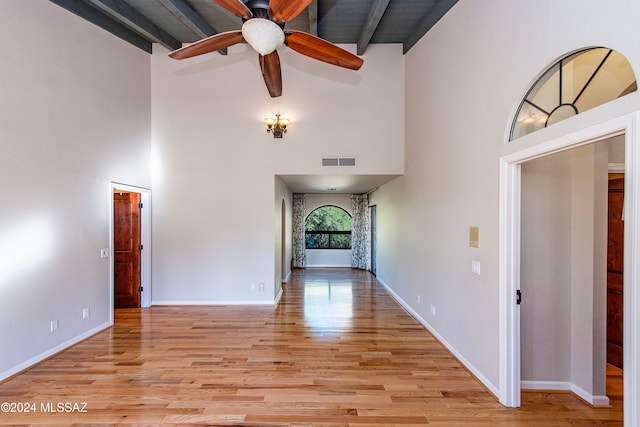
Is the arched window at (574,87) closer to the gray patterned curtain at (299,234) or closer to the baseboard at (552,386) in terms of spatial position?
the baseboard at (552,386)

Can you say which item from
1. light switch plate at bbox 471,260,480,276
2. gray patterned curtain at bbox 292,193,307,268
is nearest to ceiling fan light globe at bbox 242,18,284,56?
light switch plate at bbox 471,260,480,276

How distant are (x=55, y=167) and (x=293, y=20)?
3.72 m

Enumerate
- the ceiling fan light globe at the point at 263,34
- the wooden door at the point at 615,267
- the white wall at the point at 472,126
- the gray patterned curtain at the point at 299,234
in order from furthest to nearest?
the gray patterned curtain at the point at 299,234 → the wooden door at the point at 615,267 → the ceiling fan light globe at the point at 263,34 → the white wall at the point at 472,126

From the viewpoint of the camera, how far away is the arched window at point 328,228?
31.6ft

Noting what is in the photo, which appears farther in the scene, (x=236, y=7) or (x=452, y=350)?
(x=452, y=350)

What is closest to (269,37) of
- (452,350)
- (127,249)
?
(452,350)

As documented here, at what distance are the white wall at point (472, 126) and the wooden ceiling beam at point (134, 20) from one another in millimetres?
4011

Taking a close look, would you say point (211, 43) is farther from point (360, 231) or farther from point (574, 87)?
point (360, 231)

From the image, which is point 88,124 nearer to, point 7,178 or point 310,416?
point 7,178

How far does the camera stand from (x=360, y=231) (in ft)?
29.6

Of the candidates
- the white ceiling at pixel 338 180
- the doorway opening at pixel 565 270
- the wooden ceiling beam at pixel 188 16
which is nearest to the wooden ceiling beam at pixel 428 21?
the white ceiling at pixel 338 180

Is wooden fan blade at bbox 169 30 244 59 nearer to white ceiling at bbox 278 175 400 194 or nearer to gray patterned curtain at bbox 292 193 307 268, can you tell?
white ceiling at bbox 278 175 400 194

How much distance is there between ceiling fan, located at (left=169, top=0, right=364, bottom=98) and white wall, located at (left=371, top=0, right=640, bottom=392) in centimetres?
128

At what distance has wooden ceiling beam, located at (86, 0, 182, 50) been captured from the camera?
144 inches
